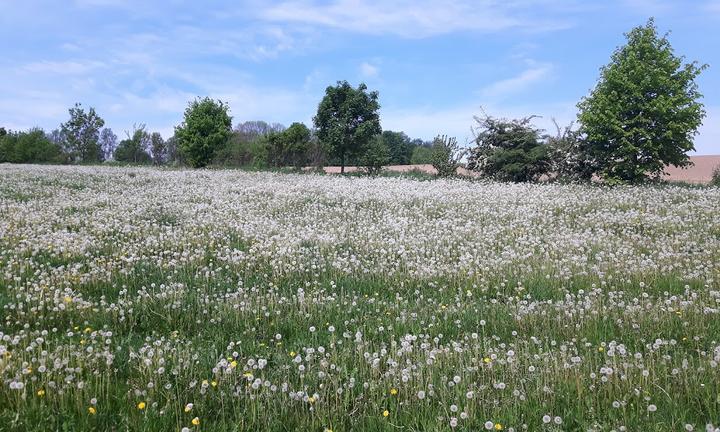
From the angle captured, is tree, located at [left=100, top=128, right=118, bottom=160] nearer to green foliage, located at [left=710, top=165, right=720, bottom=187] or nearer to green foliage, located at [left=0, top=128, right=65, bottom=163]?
green foliage, located at [left=0, top=128, right=65, bottom=163]

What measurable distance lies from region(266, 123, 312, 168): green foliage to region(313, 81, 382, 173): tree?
1163 centimetres

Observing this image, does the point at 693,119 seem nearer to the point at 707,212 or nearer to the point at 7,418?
the point at 707,212

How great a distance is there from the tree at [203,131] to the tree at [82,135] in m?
30.9

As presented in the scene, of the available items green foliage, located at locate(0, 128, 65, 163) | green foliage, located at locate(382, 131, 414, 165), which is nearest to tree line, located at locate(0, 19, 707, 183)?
green foliage, located at locate(0, 128, 65, 163)

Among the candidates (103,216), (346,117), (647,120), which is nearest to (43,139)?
(346,117)

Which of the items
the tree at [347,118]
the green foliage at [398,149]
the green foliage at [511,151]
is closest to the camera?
the green foliage at [511,151]

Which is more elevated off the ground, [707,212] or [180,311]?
[707,212]

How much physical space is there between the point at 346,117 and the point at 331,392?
39.4 m

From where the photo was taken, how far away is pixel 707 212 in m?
15.1

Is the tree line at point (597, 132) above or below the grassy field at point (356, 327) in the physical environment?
above

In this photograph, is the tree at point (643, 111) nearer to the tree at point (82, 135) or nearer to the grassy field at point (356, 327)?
the grassy field at point (356, 327)

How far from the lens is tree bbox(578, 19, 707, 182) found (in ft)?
84.8

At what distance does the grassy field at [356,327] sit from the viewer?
161 inches

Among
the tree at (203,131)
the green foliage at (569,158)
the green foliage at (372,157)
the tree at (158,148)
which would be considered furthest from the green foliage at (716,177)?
the tree at (158,148)
